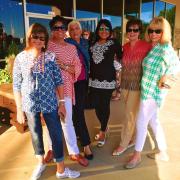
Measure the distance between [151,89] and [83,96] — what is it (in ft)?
2.56

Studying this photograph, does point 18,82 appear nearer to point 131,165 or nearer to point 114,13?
point 131,165

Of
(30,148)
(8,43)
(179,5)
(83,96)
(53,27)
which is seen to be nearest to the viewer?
(53,27)

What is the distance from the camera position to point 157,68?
2590mm

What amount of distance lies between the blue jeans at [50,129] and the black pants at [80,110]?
17.4 inches

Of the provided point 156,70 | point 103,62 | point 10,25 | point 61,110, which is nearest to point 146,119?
point 156,70

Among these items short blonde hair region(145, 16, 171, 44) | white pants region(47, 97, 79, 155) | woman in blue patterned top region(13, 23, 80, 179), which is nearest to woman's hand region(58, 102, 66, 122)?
woman in blue patterned top region(13, 23, 80, 179)

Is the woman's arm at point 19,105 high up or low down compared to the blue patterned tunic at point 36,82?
down

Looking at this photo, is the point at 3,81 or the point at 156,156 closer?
the point at 156,156

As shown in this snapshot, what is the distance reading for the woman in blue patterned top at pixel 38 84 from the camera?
91.6 inches

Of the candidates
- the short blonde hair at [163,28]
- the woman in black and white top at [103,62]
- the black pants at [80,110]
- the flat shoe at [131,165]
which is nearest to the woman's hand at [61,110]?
the black pants at [80,110]

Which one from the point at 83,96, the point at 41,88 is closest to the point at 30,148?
the point at 83,96

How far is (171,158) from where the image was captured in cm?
309

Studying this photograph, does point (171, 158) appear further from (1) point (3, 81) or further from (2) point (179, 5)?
(2) point (179, 5)

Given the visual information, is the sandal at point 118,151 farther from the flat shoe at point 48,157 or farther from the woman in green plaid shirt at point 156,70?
the flat shoe at point 48,157
